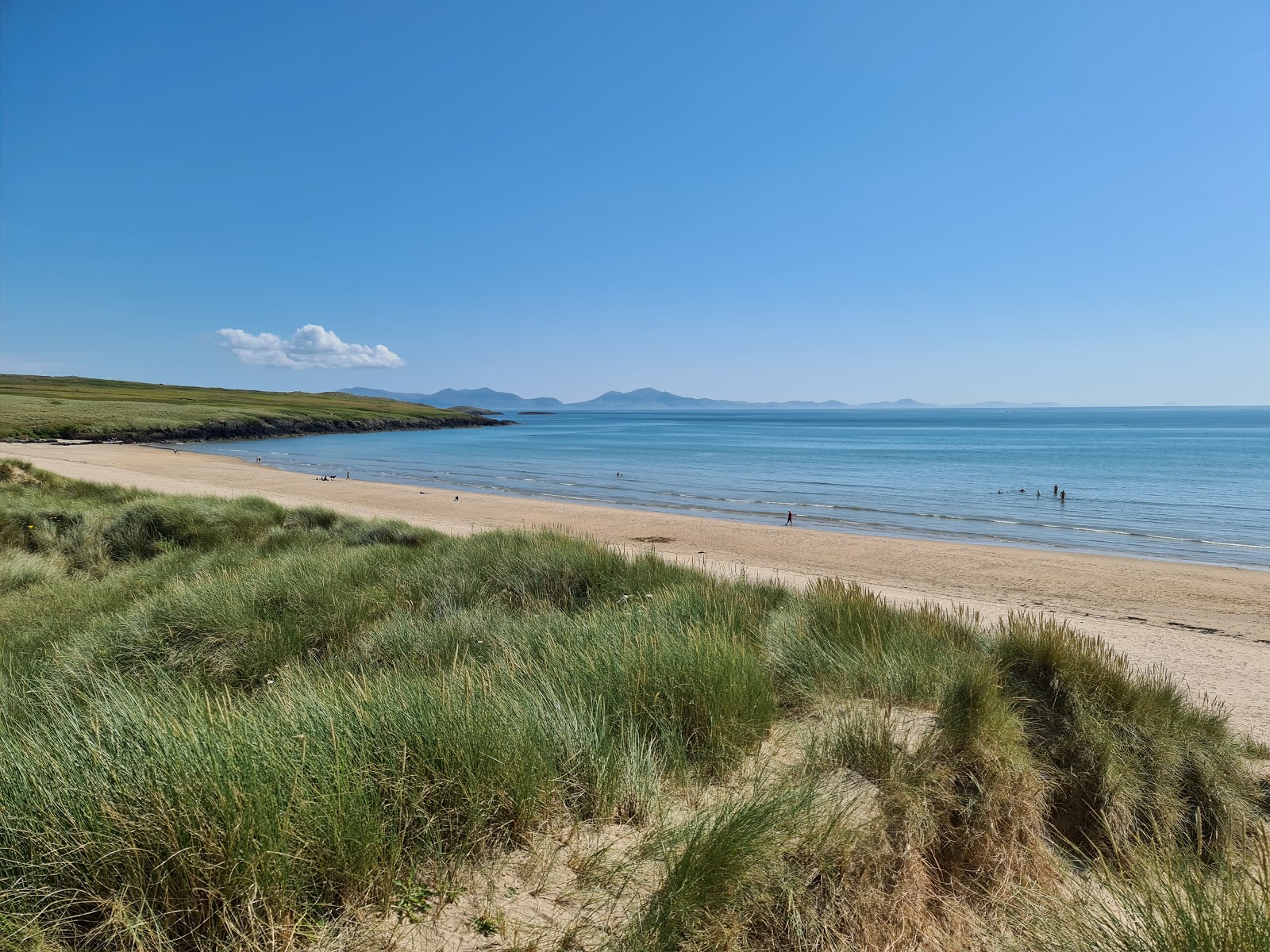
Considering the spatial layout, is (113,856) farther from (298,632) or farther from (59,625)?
(59,625)

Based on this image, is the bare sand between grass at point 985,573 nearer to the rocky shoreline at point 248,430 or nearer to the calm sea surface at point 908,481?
the calm sea surface at point 908,481

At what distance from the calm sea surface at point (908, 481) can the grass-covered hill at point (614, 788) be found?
18001 millimetres

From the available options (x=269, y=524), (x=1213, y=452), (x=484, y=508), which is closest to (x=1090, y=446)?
(x=1213, y=452)

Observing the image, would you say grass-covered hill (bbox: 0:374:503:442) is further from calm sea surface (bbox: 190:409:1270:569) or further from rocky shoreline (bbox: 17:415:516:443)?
calm sea surface (bbox: 190:409:1270:569)

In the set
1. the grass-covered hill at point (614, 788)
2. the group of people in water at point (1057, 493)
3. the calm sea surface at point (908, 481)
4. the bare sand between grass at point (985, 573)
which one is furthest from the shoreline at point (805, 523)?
the grass-covered hill at point (614, 788)

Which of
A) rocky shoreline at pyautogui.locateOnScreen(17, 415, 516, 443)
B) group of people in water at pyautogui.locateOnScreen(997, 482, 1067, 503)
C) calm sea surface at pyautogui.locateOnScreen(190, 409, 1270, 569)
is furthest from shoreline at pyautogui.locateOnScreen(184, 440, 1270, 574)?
rocky shoreline at pyautogui.locateOnScreen(17, 415, 516, 443)

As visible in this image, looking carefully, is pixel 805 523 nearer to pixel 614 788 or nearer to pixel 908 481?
pixel 908 481

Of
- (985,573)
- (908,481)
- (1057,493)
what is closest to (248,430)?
(908,481)

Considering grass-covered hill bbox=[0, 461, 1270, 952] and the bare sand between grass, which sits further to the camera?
the bare sand between grass

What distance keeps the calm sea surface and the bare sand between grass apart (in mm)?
3272

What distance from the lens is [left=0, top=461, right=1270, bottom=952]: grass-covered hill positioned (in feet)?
7.85

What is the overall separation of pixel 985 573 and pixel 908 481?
926 inches

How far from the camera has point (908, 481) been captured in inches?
1485

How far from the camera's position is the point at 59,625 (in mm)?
6391
